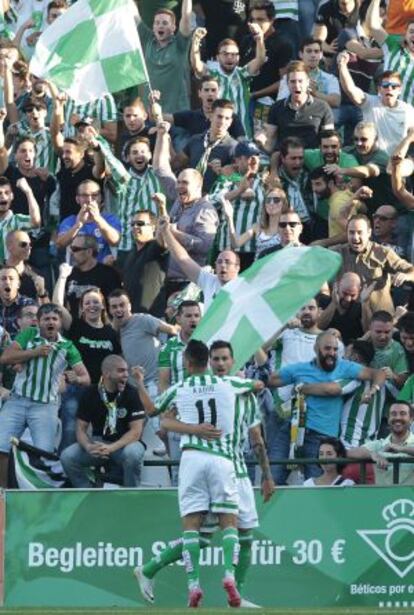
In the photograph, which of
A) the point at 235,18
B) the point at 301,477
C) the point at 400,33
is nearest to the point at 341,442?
the point at 301,477

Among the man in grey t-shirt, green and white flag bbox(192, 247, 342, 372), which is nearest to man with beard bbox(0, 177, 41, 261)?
the man in grey t-shirt

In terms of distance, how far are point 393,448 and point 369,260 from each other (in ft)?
10.0

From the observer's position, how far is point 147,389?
20328 millimetres

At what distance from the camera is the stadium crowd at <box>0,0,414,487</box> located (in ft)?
63.3

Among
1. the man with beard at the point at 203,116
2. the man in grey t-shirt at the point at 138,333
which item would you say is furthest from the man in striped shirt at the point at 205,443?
the man with beard at the point at 203,116

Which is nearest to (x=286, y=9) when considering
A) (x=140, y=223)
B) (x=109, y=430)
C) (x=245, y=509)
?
(x=140, y=223)

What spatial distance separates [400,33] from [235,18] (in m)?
2.56

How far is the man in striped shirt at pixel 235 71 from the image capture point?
24.4m

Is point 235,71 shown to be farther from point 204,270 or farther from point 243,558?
point 243,558

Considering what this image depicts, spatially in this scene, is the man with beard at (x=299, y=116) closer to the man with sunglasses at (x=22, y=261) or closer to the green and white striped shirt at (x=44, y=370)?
the man with sunglasses at (x=22, y=261)

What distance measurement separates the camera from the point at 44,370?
794 inches

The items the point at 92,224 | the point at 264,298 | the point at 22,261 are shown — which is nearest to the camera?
the point at 264,298

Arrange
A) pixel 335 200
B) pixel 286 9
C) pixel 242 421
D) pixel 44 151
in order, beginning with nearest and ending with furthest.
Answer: pixel 242 421 < pixel 335 200 < pixel 44 151 < pixel 286 9

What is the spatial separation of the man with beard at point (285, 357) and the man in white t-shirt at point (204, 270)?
714 millimetres
